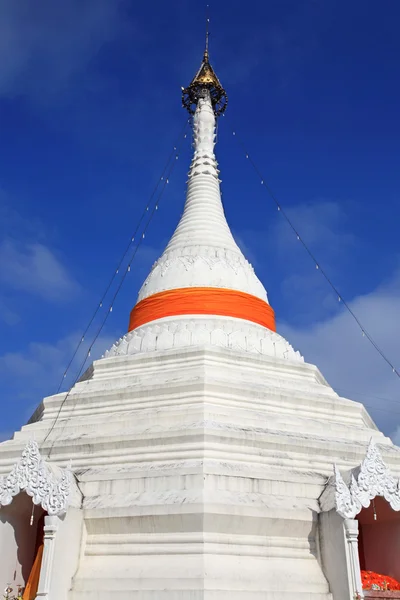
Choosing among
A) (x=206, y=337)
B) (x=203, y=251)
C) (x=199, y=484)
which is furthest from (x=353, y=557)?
(x=203, y=251)

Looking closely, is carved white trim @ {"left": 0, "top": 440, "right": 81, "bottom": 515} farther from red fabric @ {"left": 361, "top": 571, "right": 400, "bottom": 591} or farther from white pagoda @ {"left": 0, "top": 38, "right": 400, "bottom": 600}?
red fabric @ {"left": 361, "top": 571, "right": 400, "bottom": 591}

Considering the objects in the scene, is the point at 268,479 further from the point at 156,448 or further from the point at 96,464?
the point at 96,464

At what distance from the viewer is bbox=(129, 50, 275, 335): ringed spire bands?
1498 centimetres

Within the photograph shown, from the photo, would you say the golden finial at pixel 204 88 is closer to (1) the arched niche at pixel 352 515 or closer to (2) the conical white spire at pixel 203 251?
(2) the conical white spire at pixel 203 251

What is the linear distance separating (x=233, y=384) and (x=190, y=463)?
2423 millimetres

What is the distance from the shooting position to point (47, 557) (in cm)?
888

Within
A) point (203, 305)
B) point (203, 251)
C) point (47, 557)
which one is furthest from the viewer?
point (203, 251)

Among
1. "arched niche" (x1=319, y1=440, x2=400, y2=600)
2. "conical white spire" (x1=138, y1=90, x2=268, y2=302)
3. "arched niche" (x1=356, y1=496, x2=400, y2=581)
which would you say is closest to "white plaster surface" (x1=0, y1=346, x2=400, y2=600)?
"arched niche" (x1=319, y1=440, x2=400, y2=600)

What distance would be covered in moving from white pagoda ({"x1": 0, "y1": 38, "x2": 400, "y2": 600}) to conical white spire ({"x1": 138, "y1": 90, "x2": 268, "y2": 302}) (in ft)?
6.28

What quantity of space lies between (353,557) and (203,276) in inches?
327

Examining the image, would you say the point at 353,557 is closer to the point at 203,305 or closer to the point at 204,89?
the point at 203,305

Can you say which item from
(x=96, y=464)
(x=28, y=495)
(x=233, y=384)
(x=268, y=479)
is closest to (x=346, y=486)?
(x=268, y=479)

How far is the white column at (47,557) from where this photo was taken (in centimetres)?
873

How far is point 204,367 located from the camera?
12.2 meters
